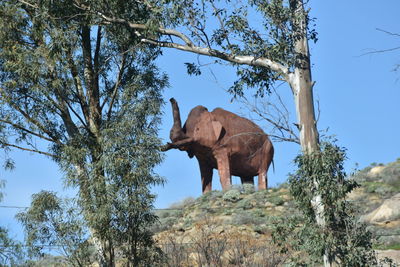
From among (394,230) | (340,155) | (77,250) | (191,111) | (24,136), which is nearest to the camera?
(340,155)

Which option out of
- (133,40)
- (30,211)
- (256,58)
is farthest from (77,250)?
(256,58)

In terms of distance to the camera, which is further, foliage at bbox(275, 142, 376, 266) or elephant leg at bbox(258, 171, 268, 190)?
elephant leg at bbox(258, 171, 268, 190)

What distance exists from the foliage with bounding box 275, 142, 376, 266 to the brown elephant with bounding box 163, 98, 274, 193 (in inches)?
627

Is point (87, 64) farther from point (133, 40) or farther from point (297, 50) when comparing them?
point (297, 50)

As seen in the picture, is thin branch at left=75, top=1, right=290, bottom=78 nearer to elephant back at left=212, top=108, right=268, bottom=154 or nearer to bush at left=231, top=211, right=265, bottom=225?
bush at left=231, top=211, right=265, bottom=225

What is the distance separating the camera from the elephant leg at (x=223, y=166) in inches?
1257

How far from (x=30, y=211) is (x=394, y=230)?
39.7 feet

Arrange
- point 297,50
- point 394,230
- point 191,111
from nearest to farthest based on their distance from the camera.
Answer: point 297,50 < point 394,230 < point 191,111

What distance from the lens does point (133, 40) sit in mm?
19969

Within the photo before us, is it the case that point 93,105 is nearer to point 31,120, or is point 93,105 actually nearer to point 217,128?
point 31,120

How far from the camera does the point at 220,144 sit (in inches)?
1259

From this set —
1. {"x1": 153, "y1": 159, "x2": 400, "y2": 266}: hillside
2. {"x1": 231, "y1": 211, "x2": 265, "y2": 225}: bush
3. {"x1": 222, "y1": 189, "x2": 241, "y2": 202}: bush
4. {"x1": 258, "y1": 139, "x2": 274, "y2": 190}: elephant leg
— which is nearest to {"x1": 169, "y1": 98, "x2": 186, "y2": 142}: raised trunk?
{"x1": 153, "y1": 159, "x2": 400, "y2": 266}: hillside

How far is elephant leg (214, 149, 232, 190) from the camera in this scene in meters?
31.9

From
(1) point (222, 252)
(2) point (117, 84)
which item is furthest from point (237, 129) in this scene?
(1) point (222, 252)
